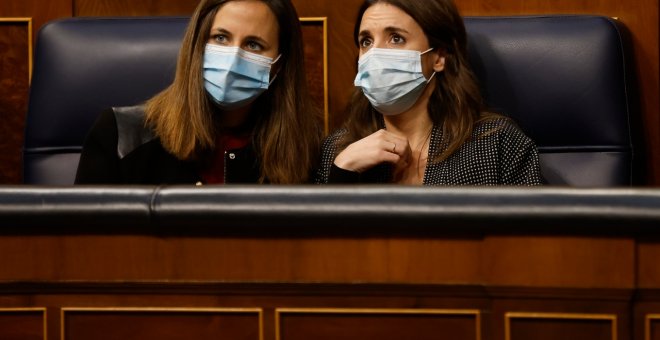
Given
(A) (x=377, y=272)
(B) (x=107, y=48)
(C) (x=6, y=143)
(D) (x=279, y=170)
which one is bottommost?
(A) (x=377, y=272)

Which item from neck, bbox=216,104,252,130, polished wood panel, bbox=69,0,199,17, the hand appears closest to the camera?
the hand

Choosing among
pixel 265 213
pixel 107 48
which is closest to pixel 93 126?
pixel 107 48

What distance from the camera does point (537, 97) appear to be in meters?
1.81

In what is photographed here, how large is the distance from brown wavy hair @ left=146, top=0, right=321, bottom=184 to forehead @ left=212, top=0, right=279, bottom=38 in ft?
0.05

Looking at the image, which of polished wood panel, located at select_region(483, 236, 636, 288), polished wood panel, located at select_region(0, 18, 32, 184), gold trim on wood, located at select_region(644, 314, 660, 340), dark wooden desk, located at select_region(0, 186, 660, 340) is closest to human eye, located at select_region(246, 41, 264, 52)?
polished wood panel, located at select_region(0, 18, 32, 184)

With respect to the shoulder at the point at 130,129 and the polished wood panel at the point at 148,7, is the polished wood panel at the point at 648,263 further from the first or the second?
the polished wood panel at the point at 148,7

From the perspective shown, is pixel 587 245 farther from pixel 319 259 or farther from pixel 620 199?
pixel 319 259

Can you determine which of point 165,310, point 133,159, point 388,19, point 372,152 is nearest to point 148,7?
point 133,159

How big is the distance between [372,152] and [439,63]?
0.91 ft

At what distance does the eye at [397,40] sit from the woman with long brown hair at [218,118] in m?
0.21

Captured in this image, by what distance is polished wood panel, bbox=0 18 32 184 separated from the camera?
2125 mm

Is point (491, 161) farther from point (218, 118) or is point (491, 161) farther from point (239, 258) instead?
point (239, 258)

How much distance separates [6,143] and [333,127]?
0.78 m

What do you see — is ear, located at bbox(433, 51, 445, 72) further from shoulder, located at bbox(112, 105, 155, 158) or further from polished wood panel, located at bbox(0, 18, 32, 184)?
polished wood panel, located at bbox(0, 18, 32, 184)
